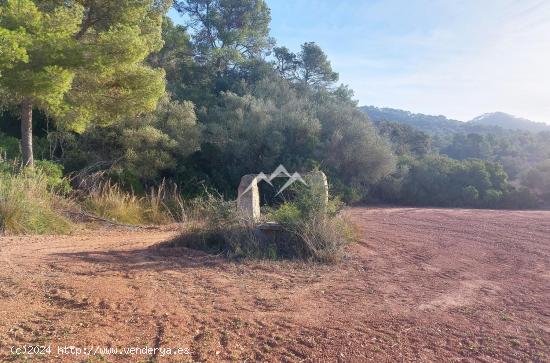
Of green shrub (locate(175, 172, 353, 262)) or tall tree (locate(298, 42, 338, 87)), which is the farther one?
tall tree (locate(298, 42, 338, 87))

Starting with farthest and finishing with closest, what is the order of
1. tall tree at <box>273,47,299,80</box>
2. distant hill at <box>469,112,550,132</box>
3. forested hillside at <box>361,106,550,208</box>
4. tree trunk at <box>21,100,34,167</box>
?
distant hill at <box>469,112,550,132</box> < tall tree at <box>273,47,299,80</box> < forested hillside at <box>361,106,550,208</box> < tree trunk at <box>21,100,34,167</box>

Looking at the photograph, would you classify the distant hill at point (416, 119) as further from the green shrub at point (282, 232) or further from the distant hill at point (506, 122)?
the green shrub at point (282, 232)

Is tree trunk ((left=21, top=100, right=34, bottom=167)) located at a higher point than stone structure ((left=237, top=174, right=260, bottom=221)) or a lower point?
higher

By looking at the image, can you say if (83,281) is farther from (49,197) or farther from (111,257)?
(49,197)

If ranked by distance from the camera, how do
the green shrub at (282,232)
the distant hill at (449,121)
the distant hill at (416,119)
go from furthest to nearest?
the distant hill at (449,121) → the distant hill at (416,119) → the green shrub at (282,232)

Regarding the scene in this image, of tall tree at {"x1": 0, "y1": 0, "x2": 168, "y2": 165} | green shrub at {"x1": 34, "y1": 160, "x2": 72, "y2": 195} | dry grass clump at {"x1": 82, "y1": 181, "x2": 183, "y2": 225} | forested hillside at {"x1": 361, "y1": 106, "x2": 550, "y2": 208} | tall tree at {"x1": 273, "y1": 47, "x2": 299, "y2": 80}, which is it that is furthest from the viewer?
tall tree at {"x1": 273, "y1": 47, "x2": 299, "y2": 80}

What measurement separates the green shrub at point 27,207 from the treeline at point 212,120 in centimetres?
189

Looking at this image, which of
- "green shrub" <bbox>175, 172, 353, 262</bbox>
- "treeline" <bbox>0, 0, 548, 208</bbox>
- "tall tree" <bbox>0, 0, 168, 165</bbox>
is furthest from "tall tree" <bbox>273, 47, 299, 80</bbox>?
"green shrub" <bbox>175, 172, 353, 262</bbox>

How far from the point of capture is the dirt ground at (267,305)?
3496 millimetres

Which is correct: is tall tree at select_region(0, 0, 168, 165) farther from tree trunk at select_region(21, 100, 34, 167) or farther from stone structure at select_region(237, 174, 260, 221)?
stone structure at select_region(237, 174, 260, 221)

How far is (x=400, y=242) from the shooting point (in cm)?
842

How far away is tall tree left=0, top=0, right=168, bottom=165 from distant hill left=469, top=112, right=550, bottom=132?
7124cm

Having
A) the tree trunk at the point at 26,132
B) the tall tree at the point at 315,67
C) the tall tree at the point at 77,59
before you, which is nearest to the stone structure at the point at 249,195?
the tall tree at the point at 77,59

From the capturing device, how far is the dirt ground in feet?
11.5
